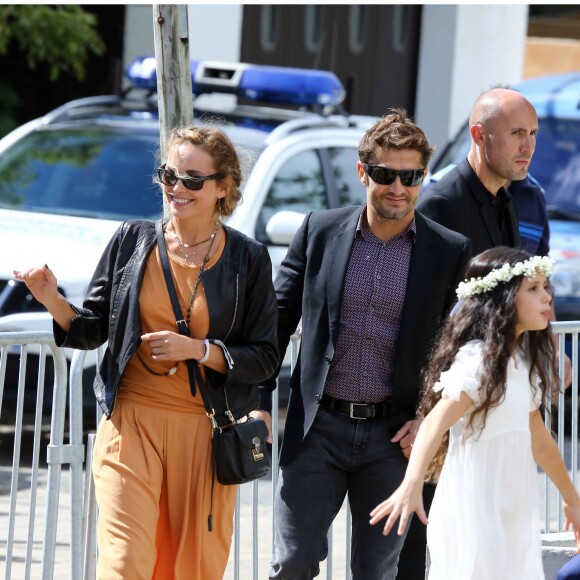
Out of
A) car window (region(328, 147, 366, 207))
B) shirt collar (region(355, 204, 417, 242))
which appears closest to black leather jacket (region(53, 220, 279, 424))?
shirt collar (region(355, 204, 417, 242))

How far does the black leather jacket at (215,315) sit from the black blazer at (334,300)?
0.23m

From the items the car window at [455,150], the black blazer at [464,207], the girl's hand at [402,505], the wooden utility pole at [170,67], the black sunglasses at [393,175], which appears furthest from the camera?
the car window at [455,150]

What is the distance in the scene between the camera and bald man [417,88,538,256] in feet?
17.4

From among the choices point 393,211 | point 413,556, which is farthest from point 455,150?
point 393,211

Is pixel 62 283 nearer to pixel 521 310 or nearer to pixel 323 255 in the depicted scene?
pixel 323 255

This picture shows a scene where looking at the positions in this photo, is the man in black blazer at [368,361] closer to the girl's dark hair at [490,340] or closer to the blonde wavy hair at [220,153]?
the girl's dark hair at [490,340]

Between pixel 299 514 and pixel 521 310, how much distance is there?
99 cm

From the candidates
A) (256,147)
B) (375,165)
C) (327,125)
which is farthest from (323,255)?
(327,125)

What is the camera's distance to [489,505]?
171 inches

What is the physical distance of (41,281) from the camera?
4.29 m

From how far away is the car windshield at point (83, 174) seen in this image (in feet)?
29.0

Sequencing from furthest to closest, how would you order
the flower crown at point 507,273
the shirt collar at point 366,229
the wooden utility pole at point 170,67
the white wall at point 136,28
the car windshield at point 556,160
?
the white wall at point 136,28 → the car windshield at point 556,160 → the wooden utility pole at point 170,67 → the shirt collar at point 366,229 → the flower crown at point 507,273

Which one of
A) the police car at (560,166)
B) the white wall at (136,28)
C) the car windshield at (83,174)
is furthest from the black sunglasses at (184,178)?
the white wall at (136,28)

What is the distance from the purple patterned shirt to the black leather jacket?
27 centimetres
